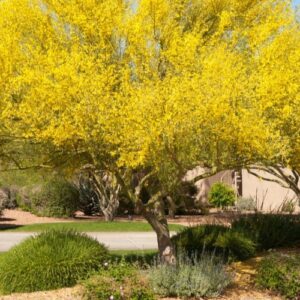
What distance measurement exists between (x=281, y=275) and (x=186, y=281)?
5.26 ft

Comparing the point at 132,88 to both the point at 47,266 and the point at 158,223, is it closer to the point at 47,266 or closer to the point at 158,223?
the point at 158,223

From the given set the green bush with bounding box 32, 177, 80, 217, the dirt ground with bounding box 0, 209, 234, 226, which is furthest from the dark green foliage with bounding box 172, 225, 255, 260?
the green bush with bounding box 32, 177, 80, 217

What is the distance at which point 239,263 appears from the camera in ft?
39.5

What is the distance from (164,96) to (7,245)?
10265 millimetres

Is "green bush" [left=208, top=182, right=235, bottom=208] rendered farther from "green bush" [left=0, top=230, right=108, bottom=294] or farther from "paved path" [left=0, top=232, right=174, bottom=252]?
"green bush" [left=0, top=230, right=108, bottom=294]

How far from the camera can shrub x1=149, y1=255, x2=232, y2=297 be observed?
30.4 feet

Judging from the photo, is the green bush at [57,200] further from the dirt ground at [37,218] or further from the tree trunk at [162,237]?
the tree trunk at [162,237]

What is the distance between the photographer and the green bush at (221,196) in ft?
102

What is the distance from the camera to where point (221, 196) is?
102ft

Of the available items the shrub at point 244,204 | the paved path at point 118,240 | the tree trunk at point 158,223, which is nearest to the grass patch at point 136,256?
the paved path at point 118,240

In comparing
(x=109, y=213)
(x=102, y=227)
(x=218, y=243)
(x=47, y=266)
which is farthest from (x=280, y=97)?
(x=109, y=213)

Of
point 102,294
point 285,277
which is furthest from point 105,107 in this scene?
point 285,277

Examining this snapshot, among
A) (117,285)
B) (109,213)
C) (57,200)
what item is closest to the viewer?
(117,285)

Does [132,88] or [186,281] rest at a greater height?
[132,88]
